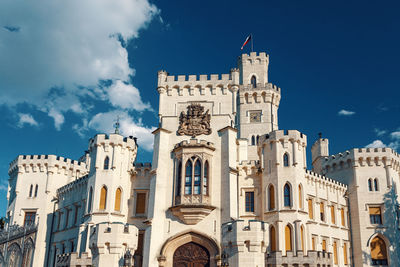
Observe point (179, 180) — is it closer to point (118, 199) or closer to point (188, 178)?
point (188, 178)

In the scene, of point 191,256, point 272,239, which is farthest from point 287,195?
point 191,256

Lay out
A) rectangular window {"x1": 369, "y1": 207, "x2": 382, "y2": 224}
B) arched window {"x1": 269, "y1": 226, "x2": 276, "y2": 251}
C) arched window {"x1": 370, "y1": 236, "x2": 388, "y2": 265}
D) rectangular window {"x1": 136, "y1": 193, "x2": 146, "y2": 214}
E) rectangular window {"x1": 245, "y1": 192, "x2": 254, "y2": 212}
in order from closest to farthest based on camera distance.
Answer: arched window {"x1": 269, "y1": 226, "x2": 276, "y2": 251}
rectangular window {"x1": 245, "y1": 192, "x2": 254, "y2": 212}
rectangular window {"x1": 136, "y1": 193, "x2": 146, "y2": 214}
arched window {"x1": 370, "y1": 236, "x2": 388, "y2": 265}
rectangular window {"x1": 369, "y1": 207, "x2": 382, "y2": 224}

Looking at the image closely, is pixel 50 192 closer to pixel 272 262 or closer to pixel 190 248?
pixel 190 248

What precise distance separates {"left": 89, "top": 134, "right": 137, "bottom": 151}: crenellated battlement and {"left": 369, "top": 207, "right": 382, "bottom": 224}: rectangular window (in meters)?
24.8

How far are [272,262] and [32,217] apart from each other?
2824 cm

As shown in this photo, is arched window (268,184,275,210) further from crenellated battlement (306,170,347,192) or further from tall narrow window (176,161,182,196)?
tall narrow window (176,161,182,196)

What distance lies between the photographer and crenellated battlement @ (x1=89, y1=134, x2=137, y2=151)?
40.3 metres

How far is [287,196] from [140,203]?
1341 cm

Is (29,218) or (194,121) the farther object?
(29,218)

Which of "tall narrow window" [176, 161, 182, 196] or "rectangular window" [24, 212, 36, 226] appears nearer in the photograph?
"tall narrow window" [176, 161, 182, 196]

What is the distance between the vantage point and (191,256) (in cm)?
3403

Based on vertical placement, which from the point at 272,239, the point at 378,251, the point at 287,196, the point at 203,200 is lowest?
the point at 378,251

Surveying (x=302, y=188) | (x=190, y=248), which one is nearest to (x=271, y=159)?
(x=302, y=188)

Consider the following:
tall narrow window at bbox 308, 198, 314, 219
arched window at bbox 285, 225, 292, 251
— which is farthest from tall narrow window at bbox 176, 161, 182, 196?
tall narrow window at bbox 308, 198, 314, 219
